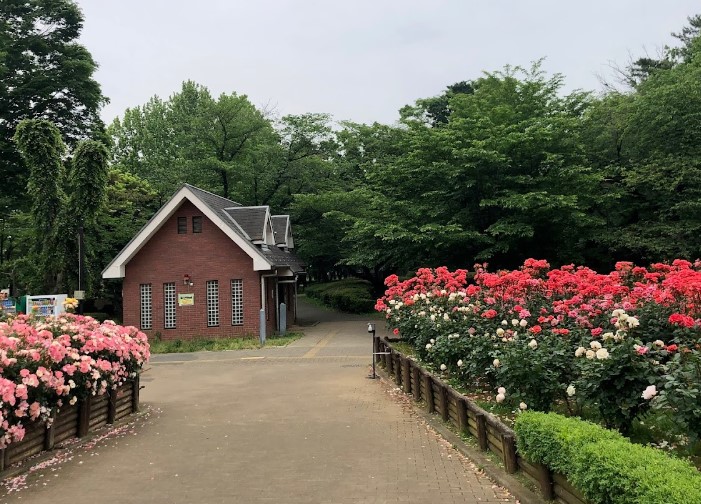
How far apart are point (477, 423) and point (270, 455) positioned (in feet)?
9.13

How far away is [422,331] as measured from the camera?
12.2 meters

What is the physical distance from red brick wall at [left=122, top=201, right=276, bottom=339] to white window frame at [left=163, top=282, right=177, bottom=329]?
0.52 feet

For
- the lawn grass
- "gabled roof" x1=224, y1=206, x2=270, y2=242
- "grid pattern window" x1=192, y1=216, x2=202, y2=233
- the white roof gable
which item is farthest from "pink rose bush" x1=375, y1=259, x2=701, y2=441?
"grid pattern window" x1=192, y1=216, x2=202, y2=233

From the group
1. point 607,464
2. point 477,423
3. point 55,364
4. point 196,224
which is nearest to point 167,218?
point 196,224

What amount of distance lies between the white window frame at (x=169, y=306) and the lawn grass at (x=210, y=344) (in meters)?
0.89

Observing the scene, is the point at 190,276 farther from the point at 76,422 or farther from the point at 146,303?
the point at 76,422

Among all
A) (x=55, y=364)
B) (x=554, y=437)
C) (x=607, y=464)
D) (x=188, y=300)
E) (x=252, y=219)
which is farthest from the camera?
(x=252, y=219)

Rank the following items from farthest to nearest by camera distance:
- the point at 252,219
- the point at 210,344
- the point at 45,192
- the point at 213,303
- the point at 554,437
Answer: the point at 45,192, the point at 252,219, the point at 213,303, the point at 210,344, the point at 554,437

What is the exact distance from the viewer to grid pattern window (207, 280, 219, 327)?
78.8 feet

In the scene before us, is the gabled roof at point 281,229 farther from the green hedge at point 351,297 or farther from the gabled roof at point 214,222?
the green hedge at point 351,297

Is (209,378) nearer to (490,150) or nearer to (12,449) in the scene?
(12,449)

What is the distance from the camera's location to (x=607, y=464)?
388 cm

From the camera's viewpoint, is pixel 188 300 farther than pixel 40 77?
No

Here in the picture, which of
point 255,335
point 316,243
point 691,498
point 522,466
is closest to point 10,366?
point 522,466
